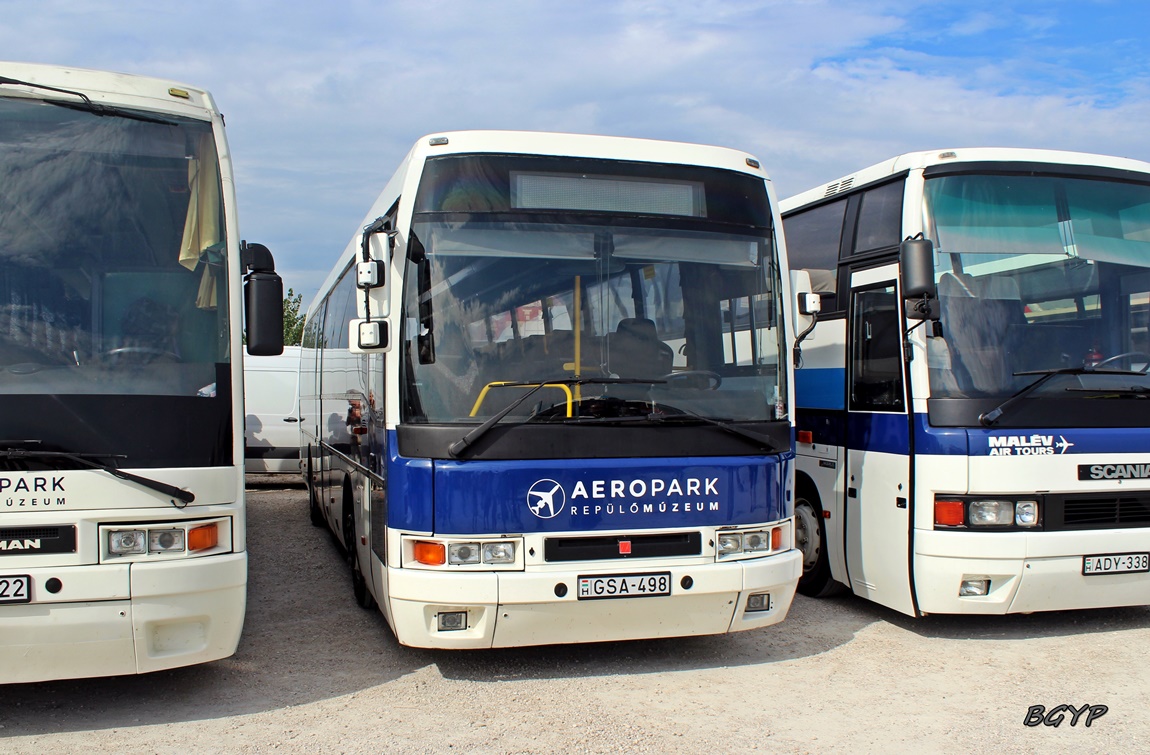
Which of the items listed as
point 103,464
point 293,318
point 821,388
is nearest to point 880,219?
point 821,388

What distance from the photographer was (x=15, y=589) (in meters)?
5.00

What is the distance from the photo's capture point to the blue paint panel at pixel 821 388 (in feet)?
26.0

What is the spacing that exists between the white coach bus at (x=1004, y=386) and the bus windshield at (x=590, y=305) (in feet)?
3.82

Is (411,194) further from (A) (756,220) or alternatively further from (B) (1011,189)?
(B) (1011,189)

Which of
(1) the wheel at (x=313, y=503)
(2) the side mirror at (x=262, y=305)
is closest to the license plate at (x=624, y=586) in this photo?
(2) the side mirror at (x=262, y=305)

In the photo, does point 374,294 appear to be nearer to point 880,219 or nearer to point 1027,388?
point 880,219

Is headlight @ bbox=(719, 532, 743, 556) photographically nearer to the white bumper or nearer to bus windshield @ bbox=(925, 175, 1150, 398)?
the white bumper

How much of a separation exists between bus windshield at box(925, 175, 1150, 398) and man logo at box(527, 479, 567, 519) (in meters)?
2.67

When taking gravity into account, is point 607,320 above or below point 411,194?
below

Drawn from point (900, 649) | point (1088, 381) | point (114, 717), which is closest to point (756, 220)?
point (1088, 381)

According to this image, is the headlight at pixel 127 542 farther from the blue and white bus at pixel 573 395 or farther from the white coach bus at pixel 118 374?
the blue and white bus at pixel 573 395

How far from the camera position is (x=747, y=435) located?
620 centimetres

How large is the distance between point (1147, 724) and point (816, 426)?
336 cm

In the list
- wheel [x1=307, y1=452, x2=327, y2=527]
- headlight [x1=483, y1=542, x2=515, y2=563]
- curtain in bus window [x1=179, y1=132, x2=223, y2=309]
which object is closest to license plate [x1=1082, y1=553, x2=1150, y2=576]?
headlight [x1=483, y1=542, x2=515, y2=563]
